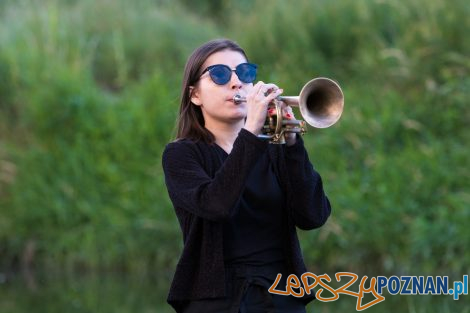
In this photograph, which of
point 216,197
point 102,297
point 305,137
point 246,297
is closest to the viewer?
point 216,197

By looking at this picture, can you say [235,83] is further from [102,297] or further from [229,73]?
[102,297]

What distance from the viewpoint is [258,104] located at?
366 centimetres

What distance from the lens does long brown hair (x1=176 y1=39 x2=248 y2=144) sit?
4016mm

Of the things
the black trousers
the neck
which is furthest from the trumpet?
the black trousers

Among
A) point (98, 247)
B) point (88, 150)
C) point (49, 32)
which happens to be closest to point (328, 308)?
point (98, 247)

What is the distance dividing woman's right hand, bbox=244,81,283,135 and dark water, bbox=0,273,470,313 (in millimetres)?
3582

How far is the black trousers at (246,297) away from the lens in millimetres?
3693

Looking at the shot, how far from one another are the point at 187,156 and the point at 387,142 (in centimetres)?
614

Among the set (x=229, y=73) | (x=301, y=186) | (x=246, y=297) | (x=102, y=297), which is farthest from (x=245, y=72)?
(x=102, y=297)

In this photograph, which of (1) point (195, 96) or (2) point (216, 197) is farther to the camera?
(1) point (195, 96)

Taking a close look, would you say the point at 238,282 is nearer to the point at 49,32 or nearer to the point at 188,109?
the point at 188,109

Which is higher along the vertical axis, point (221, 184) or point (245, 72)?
point (245, 72)

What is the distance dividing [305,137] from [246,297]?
6560mm

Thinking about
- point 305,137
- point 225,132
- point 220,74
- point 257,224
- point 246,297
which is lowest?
point 305,137
